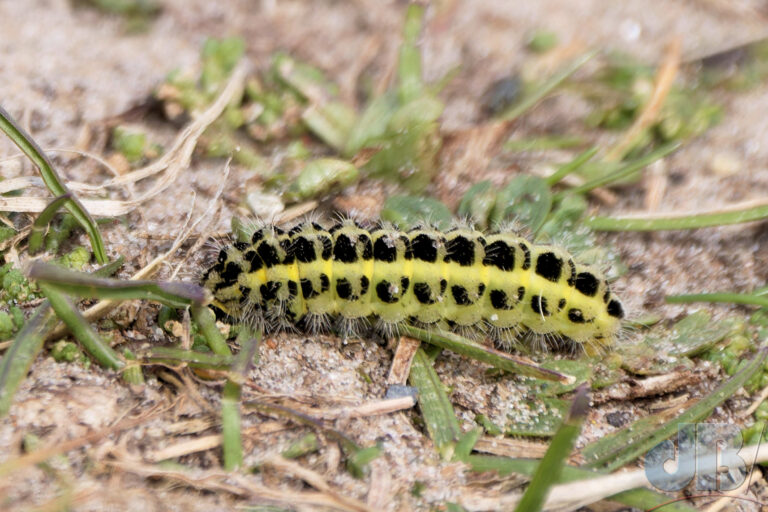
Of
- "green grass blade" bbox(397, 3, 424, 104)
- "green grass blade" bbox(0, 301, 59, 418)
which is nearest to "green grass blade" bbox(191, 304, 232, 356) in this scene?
"green grass blade" bbox(0, 301, 59, 418)

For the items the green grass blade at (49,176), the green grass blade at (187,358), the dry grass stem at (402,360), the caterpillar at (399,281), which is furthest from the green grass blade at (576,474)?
the green grass blade at (49,176)

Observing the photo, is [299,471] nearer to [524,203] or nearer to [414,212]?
[414,212]

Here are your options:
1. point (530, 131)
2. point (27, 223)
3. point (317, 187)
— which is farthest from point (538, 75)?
point (27, 223)

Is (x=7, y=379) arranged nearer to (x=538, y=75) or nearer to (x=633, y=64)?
(x=538, y=75)

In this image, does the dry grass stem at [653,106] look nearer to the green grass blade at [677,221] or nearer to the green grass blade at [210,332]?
the green grass blade at [677,221]

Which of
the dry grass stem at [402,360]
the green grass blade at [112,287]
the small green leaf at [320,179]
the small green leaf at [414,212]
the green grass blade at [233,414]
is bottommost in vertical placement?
the green grass blade at [233,414]

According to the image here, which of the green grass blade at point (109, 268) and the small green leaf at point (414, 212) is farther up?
the small green leaf at point (414, 212)

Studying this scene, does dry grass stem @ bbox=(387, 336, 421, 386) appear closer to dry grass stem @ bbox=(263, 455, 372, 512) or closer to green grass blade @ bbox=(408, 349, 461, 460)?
green grass blade @ bbox=(408, 349, 461, 460)
